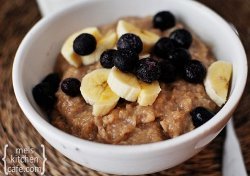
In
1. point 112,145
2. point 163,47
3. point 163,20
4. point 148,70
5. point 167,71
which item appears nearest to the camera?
point 112,145

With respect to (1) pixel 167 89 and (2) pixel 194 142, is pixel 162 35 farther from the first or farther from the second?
(2) pixel 194 142

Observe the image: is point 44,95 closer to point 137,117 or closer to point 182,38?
point 137,117

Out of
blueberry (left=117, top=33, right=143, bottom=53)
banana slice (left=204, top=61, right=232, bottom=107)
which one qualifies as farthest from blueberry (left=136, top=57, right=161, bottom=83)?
banana slice (left=204, top=61, right=232, bottom=107)

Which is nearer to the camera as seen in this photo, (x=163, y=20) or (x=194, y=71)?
(x=194, y=71)

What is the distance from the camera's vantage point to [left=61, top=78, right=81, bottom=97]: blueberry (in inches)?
68.1

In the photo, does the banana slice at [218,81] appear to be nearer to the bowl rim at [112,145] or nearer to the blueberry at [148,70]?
the bowl rim at [112,145]

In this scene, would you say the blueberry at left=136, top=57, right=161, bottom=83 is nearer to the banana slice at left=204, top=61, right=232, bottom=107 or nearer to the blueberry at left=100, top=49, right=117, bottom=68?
the blueberry at left=100, top=49, right=117, bottom=68

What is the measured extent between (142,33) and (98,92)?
0.39 metres

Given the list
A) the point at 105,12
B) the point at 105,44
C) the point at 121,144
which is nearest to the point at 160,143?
the point at 121,144

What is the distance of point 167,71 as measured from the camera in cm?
173

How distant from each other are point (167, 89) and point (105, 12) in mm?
605

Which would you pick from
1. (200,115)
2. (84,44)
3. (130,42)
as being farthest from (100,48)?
(200,115)

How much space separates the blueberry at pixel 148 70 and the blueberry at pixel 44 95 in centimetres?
39

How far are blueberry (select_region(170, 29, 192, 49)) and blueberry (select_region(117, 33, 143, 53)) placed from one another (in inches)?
9.1
